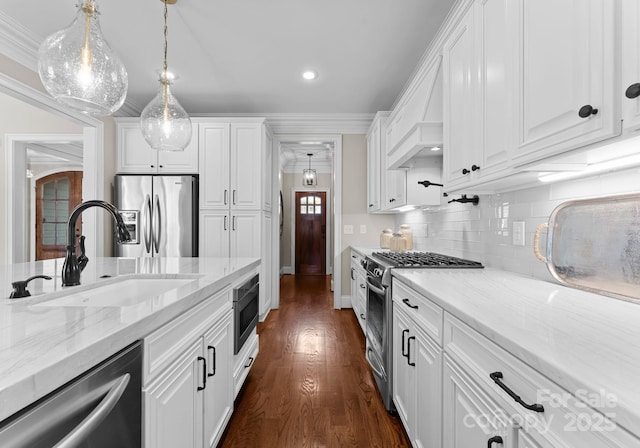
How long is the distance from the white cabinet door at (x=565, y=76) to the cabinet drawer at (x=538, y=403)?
2.22 ft

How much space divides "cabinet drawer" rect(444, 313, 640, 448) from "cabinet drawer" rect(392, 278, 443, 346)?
0.22m

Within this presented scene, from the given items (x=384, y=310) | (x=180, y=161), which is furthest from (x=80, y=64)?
(x=180, y=161)

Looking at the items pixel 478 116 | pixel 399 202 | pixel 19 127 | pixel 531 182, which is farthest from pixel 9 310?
pixel 19 127

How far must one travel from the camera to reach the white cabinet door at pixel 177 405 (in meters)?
0.91

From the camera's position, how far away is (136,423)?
823 mm

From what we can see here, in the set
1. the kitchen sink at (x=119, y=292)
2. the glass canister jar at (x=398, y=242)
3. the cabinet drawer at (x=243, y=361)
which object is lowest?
the cabinet drawer at (x=243, y=361)

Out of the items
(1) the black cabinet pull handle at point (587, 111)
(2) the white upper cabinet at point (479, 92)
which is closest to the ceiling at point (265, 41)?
(2) the white upper cabinet at point (479, 92)

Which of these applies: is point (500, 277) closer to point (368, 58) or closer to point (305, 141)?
point (368, 58)

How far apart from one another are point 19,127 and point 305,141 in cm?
363

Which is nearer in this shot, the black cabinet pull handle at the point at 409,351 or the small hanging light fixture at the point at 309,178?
the black cabinet pull handle at the point at 409,351

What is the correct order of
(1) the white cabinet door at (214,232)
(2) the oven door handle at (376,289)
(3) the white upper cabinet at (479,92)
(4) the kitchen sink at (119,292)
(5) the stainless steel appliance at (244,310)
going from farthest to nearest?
(1) the white cabinet door at (214,232)
(2) the oven door handle at (376,289)
(5) the stainless steel appliance at (244,310)
(3) the white upper cabinet at (479,92)
(4) the kitchen sink at (119,292)

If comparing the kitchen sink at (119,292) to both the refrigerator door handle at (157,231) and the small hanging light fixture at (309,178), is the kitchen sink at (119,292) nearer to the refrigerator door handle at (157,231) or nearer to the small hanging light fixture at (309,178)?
the refrigerator door handle at (157,231)

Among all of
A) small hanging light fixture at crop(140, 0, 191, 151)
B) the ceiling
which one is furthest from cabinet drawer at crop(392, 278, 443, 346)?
the ceiling

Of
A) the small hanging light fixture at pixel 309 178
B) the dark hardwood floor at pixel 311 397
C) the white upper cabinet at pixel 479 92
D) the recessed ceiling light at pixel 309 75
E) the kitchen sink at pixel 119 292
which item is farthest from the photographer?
the small hanging light fixture at pixel 309 178
